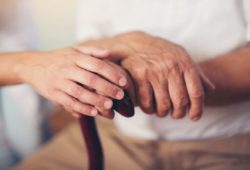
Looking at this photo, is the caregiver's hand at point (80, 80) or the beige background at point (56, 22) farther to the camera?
the beige background at point (56, 22)

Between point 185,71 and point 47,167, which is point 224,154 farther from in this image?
point 47,167

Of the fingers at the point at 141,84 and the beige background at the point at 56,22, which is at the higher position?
the fingers at the point at 141,84

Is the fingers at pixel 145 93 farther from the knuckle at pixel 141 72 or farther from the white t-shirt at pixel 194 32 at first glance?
the white t-shirt at pixel 194 32

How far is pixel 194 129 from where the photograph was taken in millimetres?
794

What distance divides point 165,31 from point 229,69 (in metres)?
0.18

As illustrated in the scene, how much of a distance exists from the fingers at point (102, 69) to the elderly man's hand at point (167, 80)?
0.05m

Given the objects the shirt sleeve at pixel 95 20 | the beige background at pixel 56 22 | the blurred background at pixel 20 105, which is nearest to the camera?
the shirt sleeve at pixel 95 20

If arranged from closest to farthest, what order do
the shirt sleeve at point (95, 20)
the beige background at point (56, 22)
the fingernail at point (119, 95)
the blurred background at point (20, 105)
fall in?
the fingernail at point (119, 95)
the shirt sleeve at point (95, 20)
the blurred background at point (20, 105)
the beige background at point (56, 22)

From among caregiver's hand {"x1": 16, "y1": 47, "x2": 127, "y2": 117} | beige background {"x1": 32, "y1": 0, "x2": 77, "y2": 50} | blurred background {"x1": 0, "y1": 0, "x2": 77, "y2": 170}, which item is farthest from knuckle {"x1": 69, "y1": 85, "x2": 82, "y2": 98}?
beige background {"x1": 32, "y1": 0, "x2": 77, "y2": 50}

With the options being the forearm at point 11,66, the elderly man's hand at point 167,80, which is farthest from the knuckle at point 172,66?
the forearm at point 11,66

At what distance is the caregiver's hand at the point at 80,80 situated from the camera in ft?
1.85

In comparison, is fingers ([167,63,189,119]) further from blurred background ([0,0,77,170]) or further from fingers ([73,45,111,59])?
blurred background ([0,0,77,170])

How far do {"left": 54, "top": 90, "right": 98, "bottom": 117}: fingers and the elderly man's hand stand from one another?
0.09 m

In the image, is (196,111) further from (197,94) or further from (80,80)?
(80,80)
